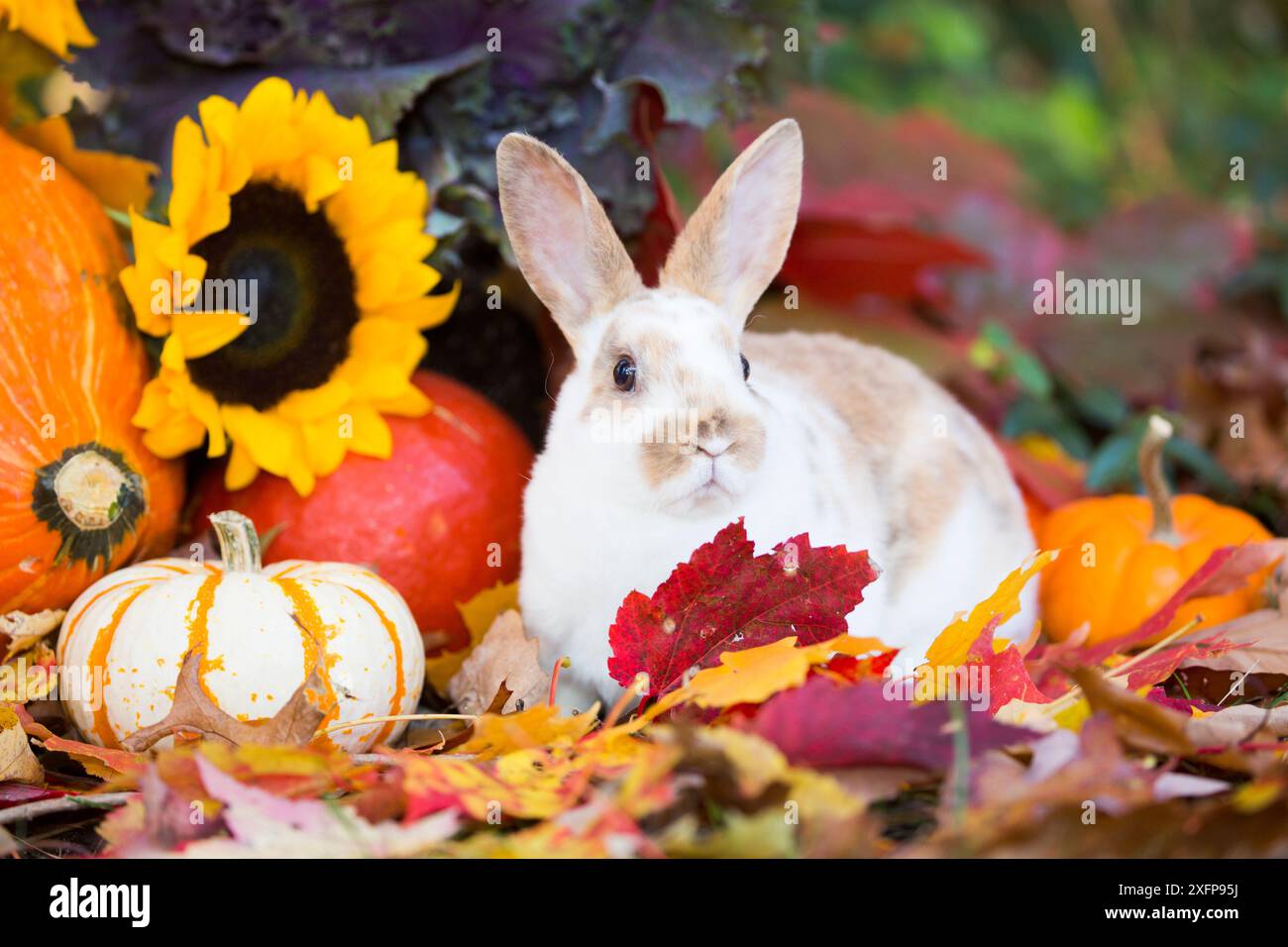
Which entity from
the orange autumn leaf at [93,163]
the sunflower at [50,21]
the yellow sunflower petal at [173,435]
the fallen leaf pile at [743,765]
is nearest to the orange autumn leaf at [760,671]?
the fallen leaf pile at [743,765]

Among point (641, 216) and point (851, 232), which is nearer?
point (641, 216)

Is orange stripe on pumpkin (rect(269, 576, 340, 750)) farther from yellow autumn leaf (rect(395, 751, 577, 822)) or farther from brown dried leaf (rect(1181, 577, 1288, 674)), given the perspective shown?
brown dried leaf (rect(1181, 577, 1288, 674))

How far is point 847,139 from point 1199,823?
2.76m

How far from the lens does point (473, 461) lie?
255 cm

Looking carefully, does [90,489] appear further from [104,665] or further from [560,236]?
[560,236]

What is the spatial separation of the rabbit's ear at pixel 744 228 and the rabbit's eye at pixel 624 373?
214mm

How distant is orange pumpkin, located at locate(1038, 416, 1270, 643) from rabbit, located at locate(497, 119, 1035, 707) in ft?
0.90

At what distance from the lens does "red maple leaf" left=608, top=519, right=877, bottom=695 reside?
178 cm

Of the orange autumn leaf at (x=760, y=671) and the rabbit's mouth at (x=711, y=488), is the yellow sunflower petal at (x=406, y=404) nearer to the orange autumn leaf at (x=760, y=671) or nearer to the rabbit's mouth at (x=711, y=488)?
the rabbit's mouth at (x=711, y=488)

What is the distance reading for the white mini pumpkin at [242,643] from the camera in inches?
74.9

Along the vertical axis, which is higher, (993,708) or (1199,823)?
(993,708)

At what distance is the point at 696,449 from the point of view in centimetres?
186

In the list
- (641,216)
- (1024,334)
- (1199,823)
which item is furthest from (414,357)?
(1024,334)

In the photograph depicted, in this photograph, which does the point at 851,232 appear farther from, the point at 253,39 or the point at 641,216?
the point at 253,39
